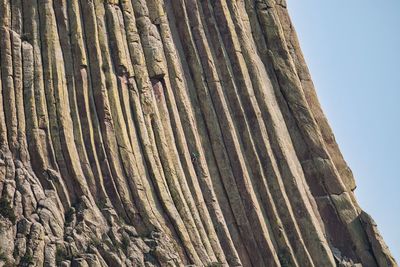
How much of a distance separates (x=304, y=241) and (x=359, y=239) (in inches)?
116

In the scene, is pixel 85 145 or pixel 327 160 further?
pixel 327 160

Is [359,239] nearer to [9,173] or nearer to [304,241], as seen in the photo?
[304,241]

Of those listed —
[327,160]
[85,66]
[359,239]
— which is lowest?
[359,239]

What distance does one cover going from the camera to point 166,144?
67.0 metres

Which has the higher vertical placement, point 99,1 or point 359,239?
point 99,1

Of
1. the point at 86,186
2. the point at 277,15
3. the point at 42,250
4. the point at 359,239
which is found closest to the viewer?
the point at 42,250

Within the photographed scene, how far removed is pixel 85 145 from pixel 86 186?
7.44ft

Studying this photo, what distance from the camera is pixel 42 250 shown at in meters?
59.4

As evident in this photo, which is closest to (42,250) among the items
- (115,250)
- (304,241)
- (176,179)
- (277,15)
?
(115,250)

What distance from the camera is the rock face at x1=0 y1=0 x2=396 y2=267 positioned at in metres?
62.2

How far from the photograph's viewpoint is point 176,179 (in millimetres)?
66125

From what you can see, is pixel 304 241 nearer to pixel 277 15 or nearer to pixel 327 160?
pixel 327 160

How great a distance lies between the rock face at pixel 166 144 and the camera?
6225 cm

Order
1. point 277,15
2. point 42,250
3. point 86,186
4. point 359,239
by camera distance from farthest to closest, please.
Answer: point 277,15, point 359,239, point 86,186, point 42,250
